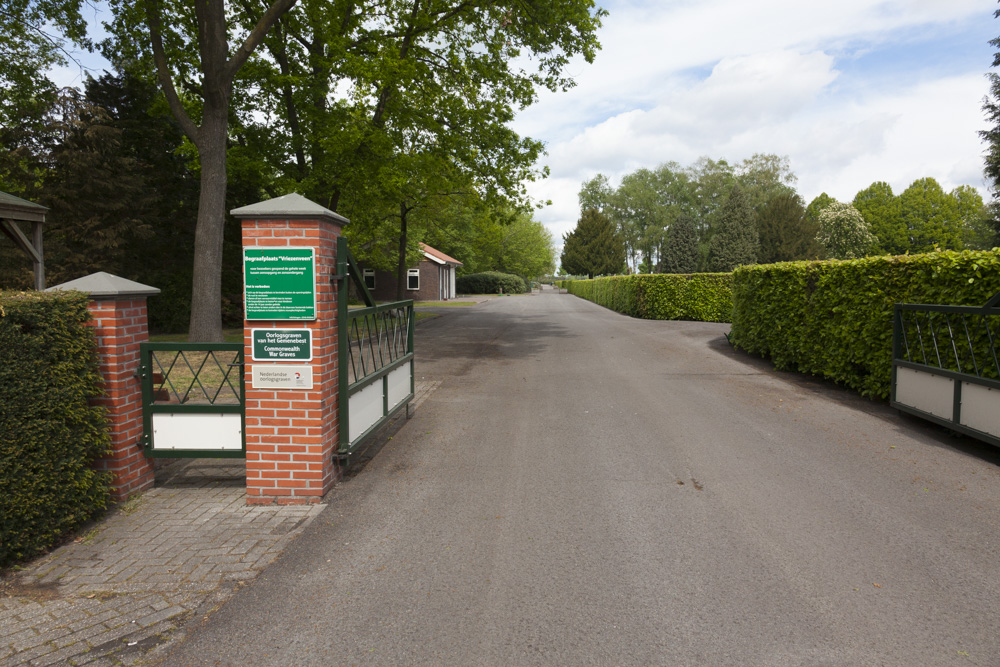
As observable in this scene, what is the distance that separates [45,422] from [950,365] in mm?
8313

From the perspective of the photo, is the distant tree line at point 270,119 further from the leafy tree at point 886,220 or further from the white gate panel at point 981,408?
the leafy tree at point 886,220

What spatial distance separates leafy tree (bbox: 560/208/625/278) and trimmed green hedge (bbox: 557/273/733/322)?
5010 centimetres

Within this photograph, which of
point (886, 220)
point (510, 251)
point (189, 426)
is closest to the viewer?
point (189, 426)

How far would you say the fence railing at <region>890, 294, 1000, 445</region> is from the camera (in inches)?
231

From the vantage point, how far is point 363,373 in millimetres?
5781

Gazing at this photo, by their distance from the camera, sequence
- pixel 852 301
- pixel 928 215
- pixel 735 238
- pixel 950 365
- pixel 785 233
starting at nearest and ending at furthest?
pixel 950 365 < pixel 852 301 < pixel 735 238 < pixel 785 233 < pixel 928 215

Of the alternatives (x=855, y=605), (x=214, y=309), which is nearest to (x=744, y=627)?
(x=855, y=605)

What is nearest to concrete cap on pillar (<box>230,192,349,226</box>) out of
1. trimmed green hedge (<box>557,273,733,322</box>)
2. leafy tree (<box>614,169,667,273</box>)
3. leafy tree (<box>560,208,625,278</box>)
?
trimmed green hedge (<box>557,273,733,322</box>)

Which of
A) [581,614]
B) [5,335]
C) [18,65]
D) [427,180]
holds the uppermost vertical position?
[18,65]

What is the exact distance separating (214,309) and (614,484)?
10329mm

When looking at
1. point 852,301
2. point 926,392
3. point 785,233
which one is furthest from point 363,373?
point 785,233

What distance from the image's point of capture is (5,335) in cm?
352

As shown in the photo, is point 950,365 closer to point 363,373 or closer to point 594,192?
point 363,373

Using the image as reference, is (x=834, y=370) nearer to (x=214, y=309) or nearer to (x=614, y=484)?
(x=614, y=484)
